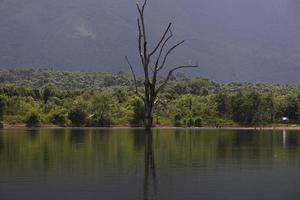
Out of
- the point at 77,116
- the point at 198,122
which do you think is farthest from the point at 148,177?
the point at 198,122

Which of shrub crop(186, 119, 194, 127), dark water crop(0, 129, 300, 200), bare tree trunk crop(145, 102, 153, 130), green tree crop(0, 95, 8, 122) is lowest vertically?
dark water crop(0, 129, 300, 200)

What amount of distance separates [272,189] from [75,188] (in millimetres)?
6340

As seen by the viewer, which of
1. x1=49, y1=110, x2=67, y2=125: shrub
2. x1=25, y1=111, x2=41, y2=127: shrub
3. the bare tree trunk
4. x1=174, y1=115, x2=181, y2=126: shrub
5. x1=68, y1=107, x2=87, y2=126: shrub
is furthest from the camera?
x1=174, y1=115, x2=181, y2=126: shrub

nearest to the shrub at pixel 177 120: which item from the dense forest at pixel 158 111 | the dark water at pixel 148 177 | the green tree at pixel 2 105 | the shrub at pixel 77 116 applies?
the dense forest at pixel 158 111

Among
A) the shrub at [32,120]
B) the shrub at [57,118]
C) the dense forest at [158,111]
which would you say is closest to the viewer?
the shrub at [32,120]

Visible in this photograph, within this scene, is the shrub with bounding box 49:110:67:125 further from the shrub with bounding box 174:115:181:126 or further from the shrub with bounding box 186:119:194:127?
the shrub with bounding box 186:119:194:127

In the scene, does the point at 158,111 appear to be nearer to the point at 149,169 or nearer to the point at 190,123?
the point at 190,123

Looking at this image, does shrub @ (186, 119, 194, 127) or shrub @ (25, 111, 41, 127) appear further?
shrub @ (186, 119, 194, 127)

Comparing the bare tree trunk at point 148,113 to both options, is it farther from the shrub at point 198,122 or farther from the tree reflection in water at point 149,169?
the shrub at point 198,122

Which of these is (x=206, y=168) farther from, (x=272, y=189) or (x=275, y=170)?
(x=272, y=189)

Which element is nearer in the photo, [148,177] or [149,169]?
[149,169]

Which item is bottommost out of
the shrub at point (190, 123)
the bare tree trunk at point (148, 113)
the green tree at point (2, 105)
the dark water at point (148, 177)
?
the dark water at point (148, 177)

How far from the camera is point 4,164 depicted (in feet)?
99.0

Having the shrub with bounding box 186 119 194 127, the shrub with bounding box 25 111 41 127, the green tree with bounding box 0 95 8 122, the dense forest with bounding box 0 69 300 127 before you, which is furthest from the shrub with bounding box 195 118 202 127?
the green tree with bounding box 0 95 8 122
